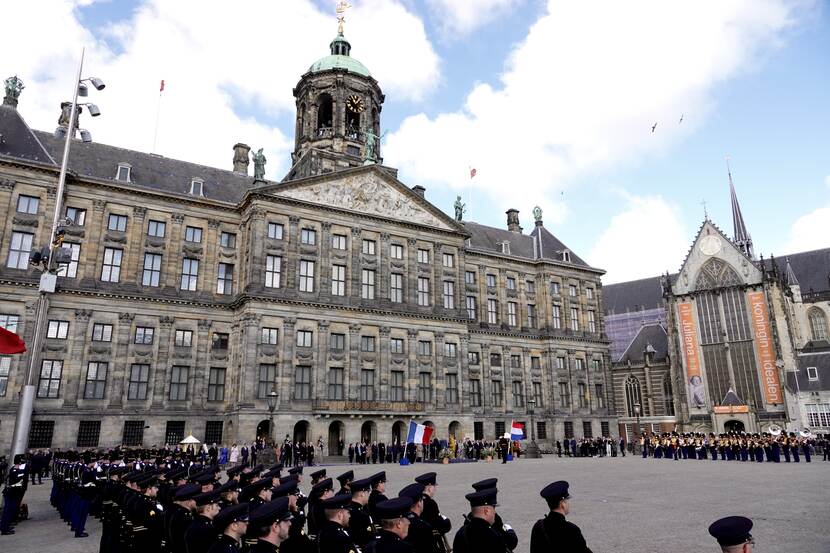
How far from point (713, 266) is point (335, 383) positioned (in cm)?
4836

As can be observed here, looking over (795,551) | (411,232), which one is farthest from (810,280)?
(795,551)

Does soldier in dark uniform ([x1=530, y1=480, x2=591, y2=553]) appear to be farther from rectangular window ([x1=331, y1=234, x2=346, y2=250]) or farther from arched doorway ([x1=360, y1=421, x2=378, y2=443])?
rectangular window ([x1=331, y1=234, x2=346, y2=250])

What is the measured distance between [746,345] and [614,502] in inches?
2140

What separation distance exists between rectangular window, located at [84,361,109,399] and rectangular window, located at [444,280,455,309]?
24.7 meters

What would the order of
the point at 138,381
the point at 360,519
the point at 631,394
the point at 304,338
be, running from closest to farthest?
the point at 360,519 < the point at 138,381 < the point at 304,338 < the point at 631,394

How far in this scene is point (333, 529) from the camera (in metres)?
5.70

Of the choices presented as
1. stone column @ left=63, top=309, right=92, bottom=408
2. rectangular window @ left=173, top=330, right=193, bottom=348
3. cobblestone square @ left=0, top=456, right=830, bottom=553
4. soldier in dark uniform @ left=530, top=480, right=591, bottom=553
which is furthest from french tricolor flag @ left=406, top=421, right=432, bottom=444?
soldier in dark uniform @ left=530, top=480, right=591, bottom=553

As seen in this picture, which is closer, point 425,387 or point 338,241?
point 338,241

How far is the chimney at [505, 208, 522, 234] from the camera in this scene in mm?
61531

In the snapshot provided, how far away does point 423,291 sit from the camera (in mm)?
45219

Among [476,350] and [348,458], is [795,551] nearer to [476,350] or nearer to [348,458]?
[348,458]

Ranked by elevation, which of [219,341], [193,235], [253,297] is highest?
[193,235]

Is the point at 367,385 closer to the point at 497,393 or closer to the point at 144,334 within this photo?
the point at 497,393

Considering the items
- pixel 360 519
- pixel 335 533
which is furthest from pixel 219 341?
pixel 335 533
